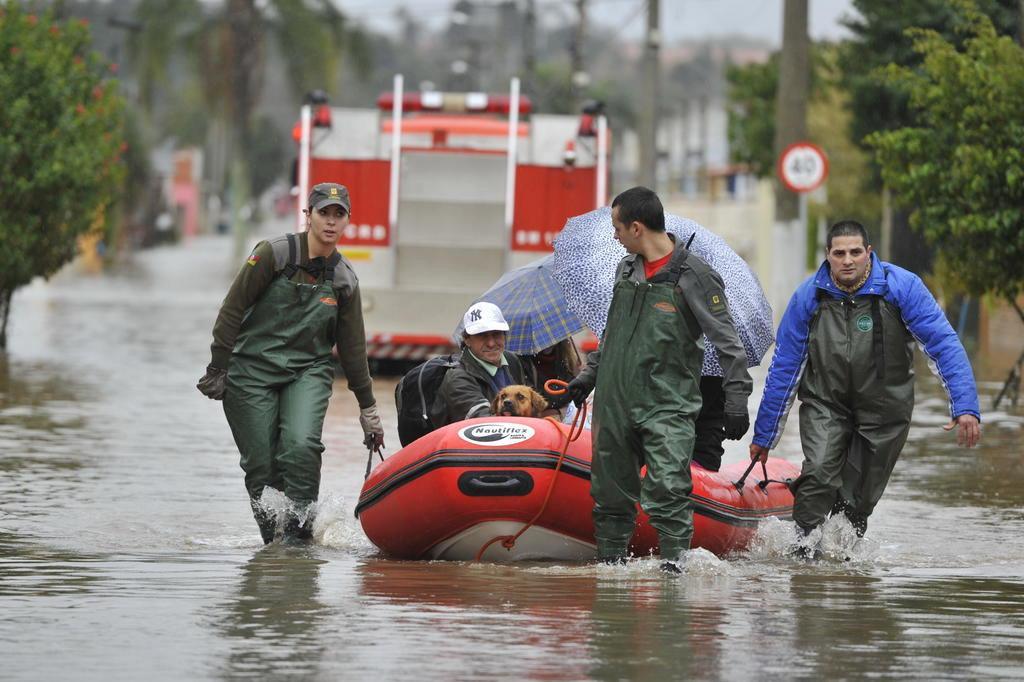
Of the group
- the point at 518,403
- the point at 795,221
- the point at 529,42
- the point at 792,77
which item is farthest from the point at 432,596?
the point at 529,42

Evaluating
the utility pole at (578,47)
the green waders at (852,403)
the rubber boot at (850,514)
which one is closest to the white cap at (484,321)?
the green waders at (852,403)

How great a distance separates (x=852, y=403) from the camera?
31.5 feet

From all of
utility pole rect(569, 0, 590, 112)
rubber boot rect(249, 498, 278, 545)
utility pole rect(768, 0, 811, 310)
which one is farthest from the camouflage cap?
utility pole rect(569, 0, 590, 112)

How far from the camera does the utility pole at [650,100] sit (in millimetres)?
37656

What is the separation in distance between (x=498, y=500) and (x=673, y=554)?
2.65ft

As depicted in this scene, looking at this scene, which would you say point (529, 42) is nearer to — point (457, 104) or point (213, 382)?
point (457, 104)

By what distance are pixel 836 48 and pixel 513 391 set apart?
2352cm

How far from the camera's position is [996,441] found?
15.7 m

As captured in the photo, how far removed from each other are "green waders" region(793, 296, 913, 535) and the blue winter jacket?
60 mm

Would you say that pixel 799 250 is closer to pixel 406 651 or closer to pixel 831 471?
pixel 831 471

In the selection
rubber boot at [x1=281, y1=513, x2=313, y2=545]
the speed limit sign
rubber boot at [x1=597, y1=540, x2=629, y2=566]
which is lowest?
rubber boot at [x1=281, y1=513, x2=313, y2=545]

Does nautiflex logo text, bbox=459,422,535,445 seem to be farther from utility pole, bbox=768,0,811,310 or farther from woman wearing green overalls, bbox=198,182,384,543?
utility pole, bbox=768,0,811,310

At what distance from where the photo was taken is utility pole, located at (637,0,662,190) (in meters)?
37.7

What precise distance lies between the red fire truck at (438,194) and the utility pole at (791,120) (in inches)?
140
